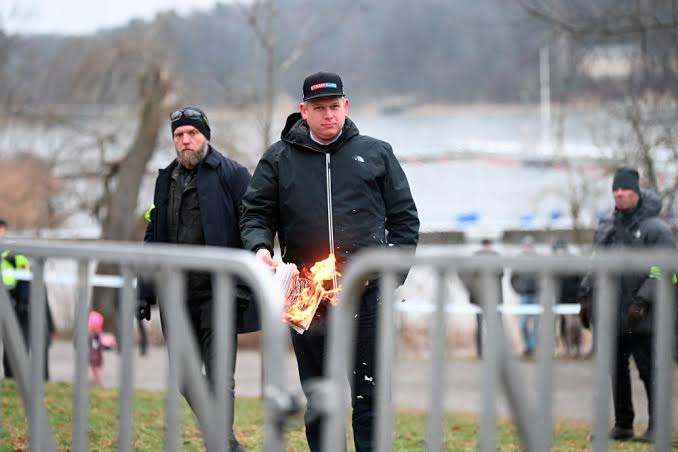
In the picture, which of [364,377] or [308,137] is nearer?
[364,377]

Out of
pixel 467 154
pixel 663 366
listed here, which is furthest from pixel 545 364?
pixel 467 154

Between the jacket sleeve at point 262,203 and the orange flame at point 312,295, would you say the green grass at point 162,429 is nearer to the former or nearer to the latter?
the orange flame at point 312,295

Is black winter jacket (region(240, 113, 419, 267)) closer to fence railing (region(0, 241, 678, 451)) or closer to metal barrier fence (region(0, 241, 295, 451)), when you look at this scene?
metal barrier fence (region(0, 241, 295, 451))

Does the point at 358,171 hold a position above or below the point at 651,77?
below

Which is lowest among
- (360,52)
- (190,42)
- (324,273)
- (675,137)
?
(324,273)

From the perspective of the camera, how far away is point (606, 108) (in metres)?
16.1

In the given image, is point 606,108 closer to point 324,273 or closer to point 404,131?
point 324,273

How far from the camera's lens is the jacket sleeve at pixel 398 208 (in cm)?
536

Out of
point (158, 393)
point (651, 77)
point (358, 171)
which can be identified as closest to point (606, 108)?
point (651, 77)

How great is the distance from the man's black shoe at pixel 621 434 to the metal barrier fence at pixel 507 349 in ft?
13.8

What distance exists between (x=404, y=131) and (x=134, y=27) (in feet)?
155

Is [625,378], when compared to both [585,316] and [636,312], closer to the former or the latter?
[585,316]

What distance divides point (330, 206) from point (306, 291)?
0.42 m

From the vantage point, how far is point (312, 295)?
5.23m
